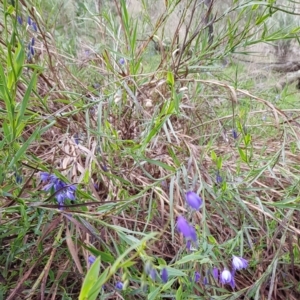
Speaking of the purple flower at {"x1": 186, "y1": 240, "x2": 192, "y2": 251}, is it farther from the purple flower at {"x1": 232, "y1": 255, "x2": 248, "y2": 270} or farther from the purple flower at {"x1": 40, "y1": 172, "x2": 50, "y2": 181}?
the purple flower at {"x1": 40, "y1": 172, "x2": 50, "y2": 181}

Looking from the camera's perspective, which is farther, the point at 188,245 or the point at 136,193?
the point at 136,193

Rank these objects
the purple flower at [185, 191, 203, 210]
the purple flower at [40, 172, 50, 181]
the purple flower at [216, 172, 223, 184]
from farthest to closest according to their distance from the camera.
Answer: the purple flower at [216, 172, 223, 184] → the purple flower at [40, 172, 50, 181] → the purple flower at [185, 191, 203, 210]

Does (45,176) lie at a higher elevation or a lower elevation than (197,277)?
higher

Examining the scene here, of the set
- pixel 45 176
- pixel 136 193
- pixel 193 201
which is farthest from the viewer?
pixel 136 193

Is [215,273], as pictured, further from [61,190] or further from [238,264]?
[61,190]

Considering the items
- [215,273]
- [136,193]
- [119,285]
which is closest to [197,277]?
[215,273]

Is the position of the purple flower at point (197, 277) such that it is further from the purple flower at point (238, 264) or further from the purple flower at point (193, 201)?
the purple flower at point (193, 201)

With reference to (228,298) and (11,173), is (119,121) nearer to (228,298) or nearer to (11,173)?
(11,173)

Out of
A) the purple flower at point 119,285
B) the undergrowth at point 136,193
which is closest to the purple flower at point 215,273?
the undergrowth at point 136,193

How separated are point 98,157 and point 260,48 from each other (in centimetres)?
280

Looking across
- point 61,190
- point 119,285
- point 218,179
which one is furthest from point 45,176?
point 218,179

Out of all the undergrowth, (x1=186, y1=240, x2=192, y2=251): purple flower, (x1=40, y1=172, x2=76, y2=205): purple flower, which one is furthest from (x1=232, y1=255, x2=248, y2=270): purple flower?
(x1=40, y1=172, x2=76, y2=205): purple flower

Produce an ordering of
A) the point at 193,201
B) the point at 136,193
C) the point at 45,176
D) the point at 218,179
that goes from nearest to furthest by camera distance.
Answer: the point at 193,201 < the point at 45,176 < the point at 218,179 < the point at 136,193

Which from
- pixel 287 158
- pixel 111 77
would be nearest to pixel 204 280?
pixel 287 158
